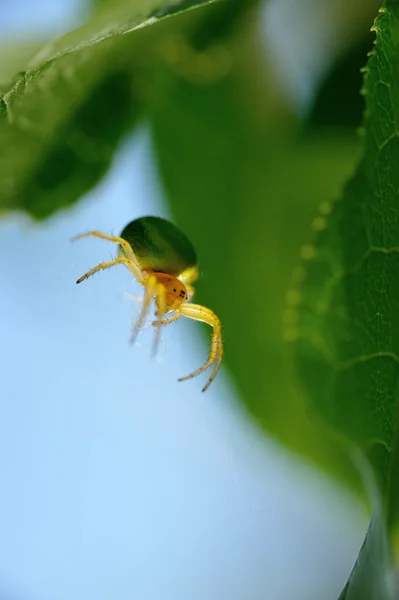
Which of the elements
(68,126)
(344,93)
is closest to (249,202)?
(344,93)

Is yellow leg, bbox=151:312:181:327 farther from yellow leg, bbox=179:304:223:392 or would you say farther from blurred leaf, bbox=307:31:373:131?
blurred leaf, bbox=307:31:373:131

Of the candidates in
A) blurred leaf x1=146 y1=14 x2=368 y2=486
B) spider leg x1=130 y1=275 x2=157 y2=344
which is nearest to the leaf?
blurred leaf x1=146 y1=14 x2=368 y2=486

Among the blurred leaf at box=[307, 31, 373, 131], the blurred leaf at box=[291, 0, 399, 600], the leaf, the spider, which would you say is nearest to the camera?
the blurred leaf at box=[291, 0, 399, 600]

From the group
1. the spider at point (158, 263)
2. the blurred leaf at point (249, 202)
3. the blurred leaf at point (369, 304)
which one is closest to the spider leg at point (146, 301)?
the spider at point (158, 263)

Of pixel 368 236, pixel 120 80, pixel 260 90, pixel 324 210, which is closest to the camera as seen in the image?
pixel 368 236

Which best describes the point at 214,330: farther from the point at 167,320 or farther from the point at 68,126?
the point at 68,126

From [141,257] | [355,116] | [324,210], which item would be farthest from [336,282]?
[355,116]

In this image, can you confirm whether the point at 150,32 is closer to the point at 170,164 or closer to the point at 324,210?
the point at 170,164
